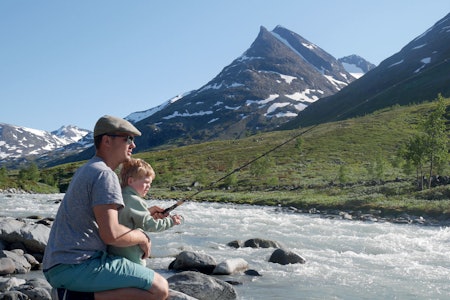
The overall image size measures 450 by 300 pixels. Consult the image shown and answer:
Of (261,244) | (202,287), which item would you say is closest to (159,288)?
(202,287)

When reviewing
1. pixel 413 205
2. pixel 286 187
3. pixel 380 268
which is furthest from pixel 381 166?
pixel 380 268

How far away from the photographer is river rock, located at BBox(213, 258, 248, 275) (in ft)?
47.5

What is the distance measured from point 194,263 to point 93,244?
10556mm

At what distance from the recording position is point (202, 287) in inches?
444

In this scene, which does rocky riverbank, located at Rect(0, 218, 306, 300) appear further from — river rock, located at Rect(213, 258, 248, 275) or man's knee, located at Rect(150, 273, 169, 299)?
man's knee, located at Rect(150, 273, 169, 299)

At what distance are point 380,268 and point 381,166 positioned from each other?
4298cm

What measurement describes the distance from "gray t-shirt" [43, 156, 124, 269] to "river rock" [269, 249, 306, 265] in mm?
12652

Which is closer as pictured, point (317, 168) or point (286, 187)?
point (286, 187)

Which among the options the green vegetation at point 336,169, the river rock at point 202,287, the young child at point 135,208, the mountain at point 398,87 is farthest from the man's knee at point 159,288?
the mountain at point 398,87

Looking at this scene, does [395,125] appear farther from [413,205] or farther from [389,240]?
[389,240]

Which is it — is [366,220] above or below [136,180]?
below

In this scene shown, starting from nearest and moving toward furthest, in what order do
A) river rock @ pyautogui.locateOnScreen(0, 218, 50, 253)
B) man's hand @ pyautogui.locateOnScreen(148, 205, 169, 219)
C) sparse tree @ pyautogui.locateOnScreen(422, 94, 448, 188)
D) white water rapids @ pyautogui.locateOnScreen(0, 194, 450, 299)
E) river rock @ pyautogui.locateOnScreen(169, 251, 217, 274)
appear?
1. man's hand @ pyautogui.locateOnScreen(148, 205, 169, 219)
2. white water rapids @ pyautogui.locateOnScreen(0, 194, 450, 299)
3. river rock @ pyautogui.locateOnScreen(169, 251, 217, 274)
4. river rock @ pyautogui.locateOnScreen(0, 218, 50, 253)
5. sparse tree @ pyautogui.locateOnScreen(422, 94, 448, 188)

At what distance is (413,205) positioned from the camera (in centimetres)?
3500

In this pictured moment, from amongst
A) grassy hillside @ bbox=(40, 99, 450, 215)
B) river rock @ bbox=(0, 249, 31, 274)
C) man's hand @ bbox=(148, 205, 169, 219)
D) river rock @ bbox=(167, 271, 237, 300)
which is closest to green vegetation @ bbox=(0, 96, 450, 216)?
grassy hillside @ bbox=(40, 99, 450, 215)
